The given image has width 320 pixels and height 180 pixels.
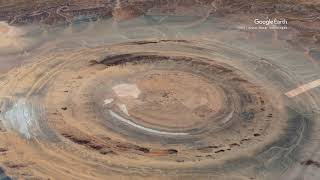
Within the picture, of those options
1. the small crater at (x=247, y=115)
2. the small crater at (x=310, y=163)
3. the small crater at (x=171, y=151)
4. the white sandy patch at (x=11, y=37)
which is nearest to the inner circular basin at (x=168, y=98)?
the small crater at (x=247, y=115)

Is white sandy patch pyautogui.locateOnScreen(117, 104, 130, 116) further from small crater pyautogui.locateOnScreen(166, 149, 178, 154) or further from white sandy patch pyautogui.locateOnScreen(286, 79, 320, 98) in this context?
white sandy patch pyautogui.locateOnScreen(286, 79, 320, 98)

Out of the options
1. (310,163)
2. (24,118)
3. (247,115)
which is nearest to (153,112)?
(247,115)

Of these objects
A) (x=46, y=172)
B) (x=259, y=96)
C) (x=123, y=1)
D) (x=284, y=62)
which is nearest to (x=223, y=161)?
(x=259, y=96)

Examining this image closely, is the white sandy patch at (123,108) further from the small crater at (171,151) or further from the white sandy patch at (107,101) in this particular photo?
the small crater at (171,151)

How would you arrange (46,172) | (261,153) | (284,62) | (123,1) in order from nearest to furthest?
(46,172) < (261,153) < (284,62) < (123,1)

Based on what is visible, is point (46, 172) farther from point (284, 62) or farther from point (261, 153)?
point (284, 62)

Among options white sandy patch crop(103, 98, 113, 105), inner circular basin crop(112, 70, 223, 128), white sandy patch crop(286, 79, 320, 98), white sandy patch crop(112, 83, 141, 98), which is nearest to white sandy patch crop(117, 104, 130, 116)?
inner circular basin crop(112, 70, 223, 128)
